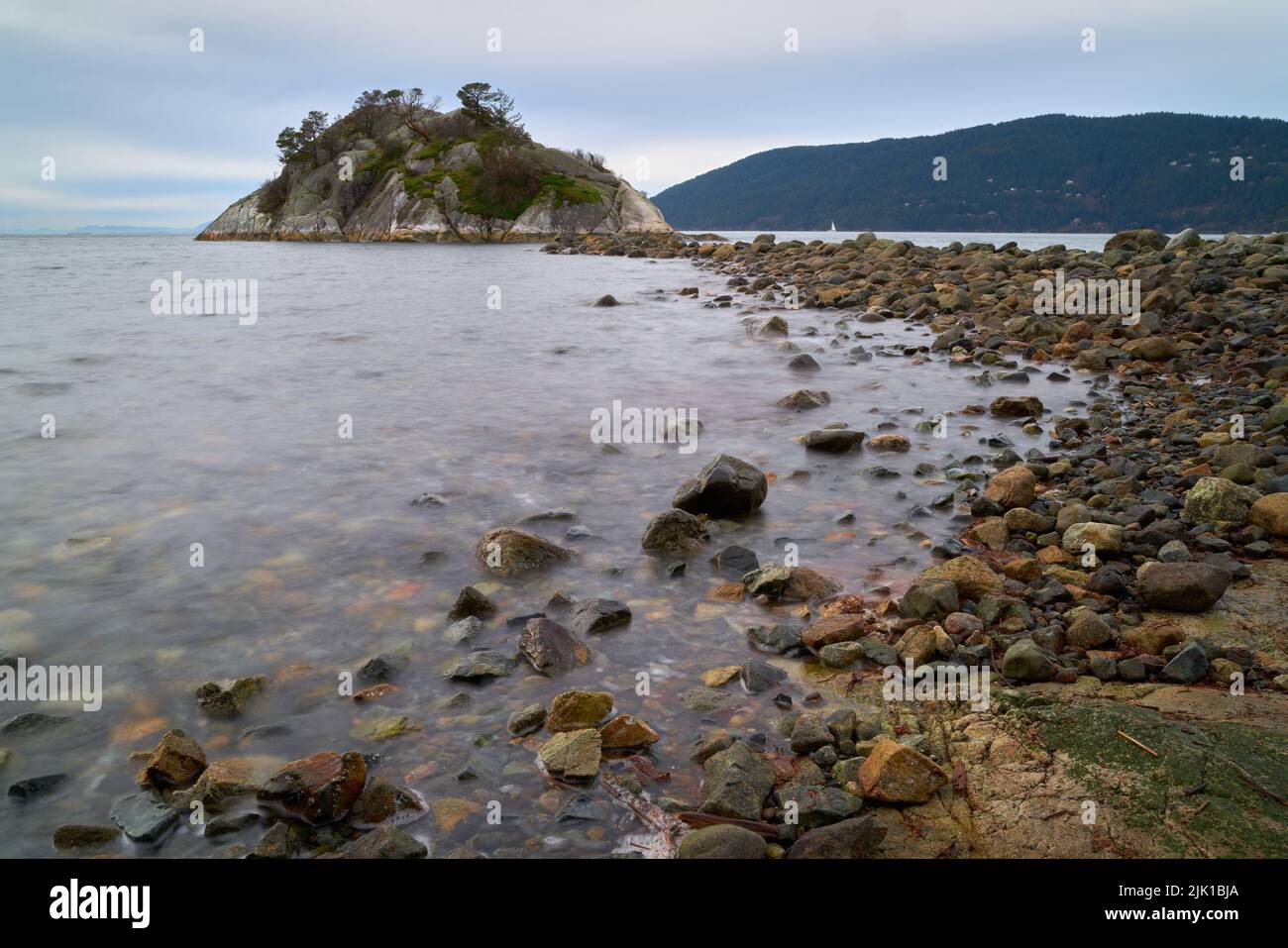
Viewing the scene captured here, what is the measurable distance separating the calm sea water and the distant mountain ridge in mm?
115959

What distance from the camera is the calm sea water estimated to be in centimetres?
421

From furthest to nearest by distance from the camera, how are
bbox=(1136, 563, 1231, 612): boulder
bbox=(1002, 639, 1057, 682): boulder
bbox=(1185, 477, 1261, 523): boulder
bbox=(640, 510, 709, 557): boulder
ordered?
bbox=(640, 510, 709, 557): boulder < bbox=(1185, 477, 1261, 523): boulder < bbox=(1136, 563, 1231, 612): boulder < bbox=(1002, 639, 1057, 682): boulder

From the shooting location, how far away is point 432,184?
88.8 meters

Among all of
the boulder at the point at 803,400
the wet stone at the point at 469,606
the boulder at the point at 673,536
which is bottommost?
the wet stone at the point at 469,606

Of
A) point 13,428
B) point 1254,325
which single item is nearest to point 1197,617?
point 1254,325

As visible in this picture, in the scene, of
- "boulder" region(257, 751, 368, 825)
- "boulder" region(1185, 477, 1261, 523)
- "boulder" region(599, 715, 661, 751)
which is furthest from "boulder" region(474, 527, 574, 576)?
"boulder" region(1185, 477, 1261, 523)

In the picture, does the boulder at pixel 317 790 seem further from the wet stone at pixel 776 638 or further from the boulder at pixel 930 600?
the boulder at pixel 930 600

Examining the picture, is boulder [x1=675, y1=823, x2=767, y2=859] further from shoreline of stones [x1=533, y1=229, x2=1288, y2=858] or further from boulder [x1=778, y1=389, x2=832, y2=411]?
boulder [x1=778, y1=389, x2=832, y2=411]

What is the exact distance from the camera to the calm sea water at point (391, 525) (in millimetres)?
4215

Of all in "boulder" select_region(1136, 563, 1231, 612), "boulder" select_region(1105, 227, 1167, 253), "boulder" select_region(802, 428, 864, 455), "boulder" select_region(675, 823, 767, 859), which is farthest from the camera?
"boulder" select_region(1105, 227, 1167, 253)

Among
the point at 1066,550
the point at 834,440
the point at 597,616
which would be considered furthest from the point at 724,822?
the point at 834,440

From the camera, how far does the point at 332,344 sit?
1897 centimetres

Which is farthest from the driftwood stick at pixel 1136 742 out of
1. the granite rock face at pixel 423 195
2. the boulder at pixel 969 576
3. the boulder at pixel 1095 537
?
the granite rock face at pixel 423 195

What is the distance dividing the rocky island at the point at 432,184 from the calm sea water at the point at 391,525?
227 feet
